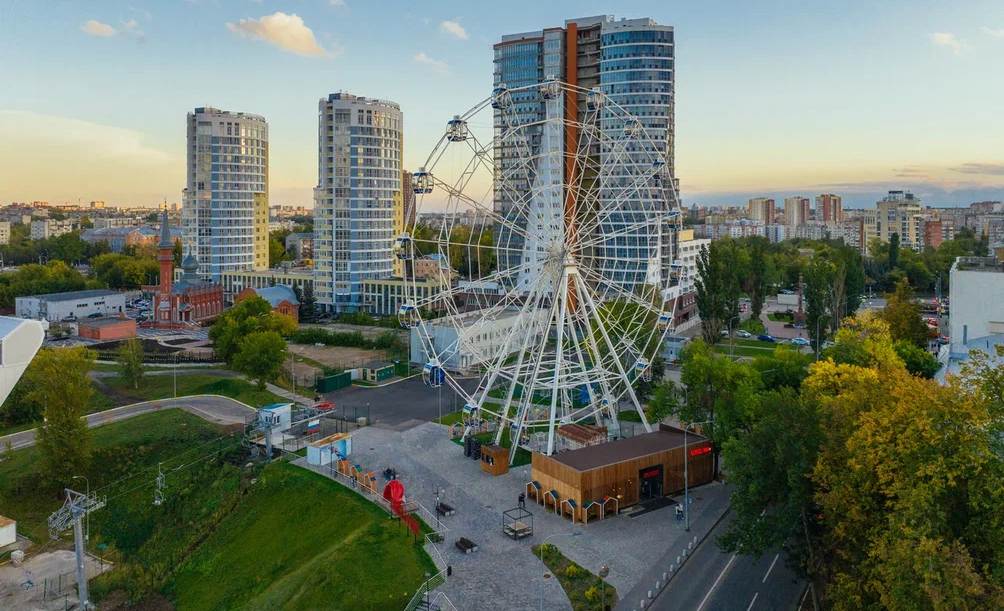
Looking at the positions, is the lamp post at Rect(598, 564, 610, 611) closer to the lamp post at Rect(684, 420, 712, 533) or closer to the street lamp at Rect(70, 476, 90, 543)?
the lamp post at Rect(684, 420, 712, 533)

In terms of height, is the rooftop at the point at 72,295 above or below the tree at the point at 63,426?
above

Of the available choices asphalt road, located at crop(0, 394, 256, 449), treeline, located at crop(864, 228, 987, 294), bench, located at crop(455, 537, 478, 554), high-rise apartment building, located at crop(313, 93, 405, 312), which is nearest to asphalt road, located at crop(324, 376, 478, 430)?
asphalt road, located at crop(0, 394, 256, 449)

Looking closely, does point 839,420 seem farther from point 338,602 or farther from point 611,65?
point 611,65

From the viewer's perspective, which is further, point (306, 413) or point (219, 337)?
point (219, 337)

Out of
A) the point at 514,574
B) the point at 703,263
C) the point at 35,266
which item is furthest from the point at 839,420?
the point at 35,266

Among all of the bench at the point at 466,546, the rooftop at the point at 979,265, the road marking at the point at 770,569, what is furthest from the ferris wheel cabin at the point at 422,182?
the rooftop at the point at 979,265

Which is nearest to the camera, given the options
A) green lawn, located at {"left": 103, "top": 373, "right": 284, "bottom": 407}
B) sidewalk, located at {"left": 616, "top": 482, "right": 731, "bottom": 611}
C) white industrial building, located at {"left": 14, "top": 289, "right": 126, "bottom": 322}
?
sidewalk, located at {"left": 616, "top": 482, "right": 731, "bottom": 611}

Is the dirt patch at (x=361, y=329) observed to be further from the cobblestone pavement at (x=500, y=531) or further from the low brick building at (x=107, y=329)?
the cobblestone pavement at (x=500, y=531)
